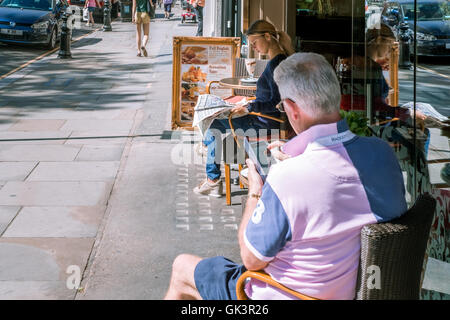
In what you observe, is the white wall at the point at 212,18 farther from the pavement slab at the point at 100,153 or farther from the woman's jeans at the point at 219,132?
the woman's jeans at the point at 219,132

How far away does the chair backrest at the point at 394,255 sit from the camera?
8.25 ft

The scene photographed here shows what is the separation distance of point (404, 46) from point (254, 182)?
5.93 ft

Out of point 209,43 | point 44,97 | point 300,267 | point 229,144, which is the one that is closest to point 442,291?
point 300,267

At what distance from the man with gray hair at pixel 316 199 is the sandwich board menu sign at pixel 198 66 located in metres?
5.41

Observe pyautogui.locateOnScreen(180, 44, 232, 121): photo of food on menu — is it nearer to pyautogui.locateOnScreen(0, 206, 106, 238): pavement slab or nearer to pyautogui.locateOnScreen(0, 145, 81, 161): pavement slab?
pyautogui.locateOnScreen(0, 145, 81, 161): pavement slab

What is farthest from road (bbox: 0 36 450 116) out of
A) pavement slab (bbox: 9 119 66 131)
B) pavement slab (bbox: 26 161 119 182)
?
pavement slab (bbox: 9 119 66 131)

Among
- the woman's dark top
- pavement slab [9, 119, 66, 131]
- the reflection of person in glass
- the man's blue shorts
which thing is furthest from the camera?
pavement slab [9, 119, 66, 131]

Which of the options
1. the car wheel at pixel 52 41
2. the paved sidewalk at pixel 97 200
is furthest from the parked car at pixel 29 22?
the paved sidewalk at pixel 97 200

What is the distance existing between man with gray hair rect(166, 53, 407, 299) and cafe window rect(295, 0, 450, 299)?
107 centimetres

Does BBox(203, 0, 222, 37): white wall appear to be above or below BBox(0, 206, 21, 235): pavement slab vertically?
above

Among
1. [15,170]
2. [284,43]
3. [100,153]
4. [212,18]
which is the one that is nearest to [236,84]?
[284,43]

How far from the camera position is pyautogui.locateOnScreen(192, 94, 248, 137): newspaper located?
20.6 feet

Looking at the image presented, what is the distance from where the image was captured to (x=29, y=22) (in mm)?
18656

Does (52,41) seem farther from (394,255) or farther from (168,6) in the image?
(394,255)
